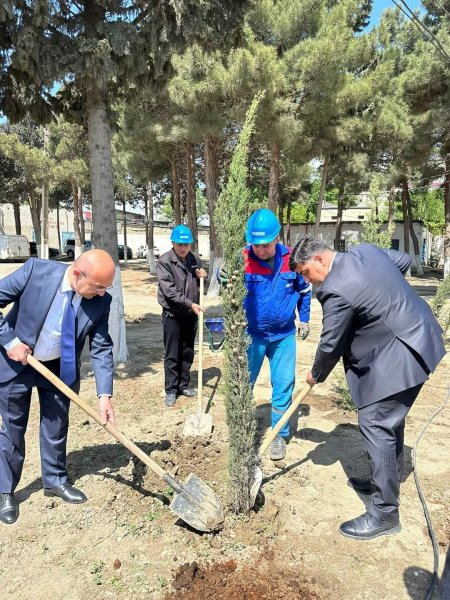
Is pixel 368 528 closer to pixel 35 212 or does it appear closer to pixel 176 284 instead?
pixel 176 284

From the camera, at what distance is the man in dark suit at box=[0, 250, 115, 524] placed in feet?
9.02

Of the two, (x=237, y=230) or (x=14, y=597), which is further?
(x=237, y=230)

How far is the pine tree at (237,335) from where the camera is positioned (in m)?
2.74

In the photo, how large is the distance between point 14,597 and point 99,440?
Result: 1.79m

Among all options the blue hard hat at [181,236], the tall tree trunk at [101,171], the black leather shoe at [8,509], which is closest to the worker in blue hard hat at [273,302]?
the blue hard hat at [181,236]

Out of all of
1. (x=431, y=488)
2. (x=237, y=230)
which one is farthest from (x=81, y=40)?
(x=431, y=488)

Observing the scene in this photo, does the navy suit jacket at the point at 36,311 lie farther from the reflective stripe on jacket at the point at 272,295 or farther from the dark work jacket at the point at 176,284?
the dark work jacket at the point at 176,284

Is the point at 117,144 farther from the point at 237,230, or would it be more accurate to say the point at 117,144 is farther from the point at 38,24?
the point at 237,230

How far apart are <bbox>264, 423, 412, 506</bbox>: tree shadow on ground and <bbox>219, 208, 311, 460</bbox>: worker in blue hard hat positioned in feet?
0.96

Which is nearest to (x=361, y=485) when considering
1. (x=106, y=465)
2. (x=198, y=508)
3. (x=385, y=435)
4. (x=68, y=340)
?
(x=385, y=435)

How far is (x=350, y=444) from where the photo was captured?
4.06 m

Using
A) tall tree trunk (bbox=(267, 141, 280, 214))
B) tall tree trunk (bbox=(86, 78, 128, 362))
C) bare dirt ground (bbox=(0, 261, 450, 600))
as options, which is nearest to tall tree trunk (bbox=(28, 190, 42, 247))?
tall tree trunk (bbox=(267, 141, 280, 214))

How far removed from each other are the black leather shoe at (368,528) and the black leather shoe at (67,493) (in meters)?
1.78

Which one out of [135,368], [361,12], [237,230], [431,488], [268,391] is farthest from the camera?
[361,12]
